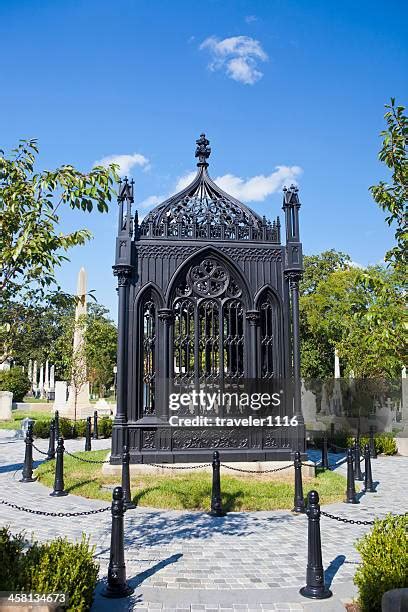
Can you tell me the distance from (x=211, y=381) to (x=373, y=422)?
21142mm

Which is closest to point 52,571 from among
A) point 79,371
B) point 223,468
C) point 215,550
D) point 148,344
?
point 215,550

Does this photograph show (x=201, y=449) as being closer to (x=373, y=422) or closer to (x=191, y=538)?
(x=191, y=538)

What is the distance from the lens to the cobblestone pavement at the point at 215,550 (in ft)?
18.5

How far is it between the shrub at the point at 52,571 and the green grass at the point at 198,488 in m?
5.11

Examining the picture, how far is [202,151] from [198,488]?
29.1 ft

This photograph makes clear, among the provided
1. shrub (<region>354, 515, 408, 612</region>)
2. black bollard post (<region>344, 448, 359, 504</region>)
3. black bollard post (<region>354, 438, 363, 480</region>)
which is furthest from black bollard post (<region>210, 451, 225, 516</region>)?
black bollard post (<region>354, 438, 363, 480</region>)

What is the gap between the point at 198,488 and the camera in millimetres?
10773

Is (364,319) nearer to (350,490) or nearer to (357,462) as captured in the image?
(350,490)

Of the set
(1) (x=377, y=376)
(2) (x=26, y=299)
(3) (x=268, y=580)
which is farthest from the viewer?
(1) (x=377, y=376)

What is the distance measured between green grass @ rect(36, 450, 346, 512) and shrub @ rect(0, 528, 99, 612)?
5110 millimetres

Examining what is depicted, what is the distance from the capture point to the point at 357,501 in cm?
1047

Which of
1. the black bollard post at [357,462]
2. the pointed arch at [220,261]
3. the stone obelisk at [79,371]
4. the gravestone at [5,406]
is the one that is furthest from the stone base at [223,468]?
the gravestone at [5,406]

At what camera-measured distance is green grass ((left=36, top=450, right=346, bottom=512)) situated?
995cm

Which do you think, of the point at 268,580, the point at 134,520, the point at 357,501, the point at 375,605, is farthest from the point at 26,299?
the point at 357,501
